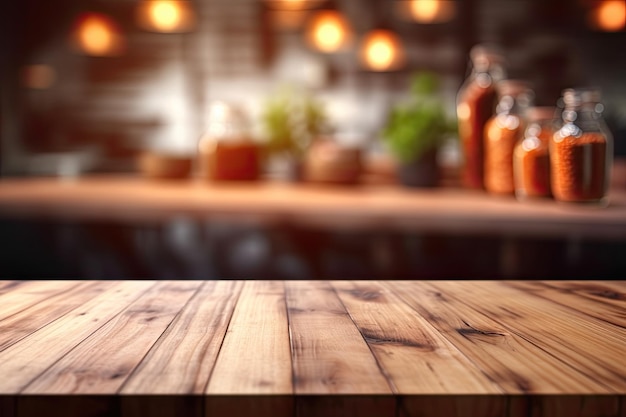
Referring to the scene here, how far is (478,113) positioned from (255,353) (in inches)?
54.0

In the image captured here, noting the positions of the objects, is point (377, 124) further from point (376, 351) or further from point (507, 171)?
point (376, 351)

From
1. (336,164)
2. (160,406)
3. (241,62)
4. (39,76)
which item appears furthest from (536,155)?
(39,76)

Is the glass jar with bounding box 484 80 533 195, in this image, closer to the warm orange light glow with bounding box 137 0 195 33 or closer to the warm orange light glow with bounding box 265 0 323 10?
the warm orange light glow with bounding box 265 0 323 10

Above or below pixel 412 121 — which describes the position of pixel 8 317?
below

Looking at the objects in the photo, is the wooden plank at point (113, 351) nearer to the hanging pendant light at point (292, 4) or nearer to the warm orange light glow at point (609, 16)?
the hanging pendant light at point (292, 4)

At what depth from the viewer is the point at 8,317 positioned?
2.68 feet

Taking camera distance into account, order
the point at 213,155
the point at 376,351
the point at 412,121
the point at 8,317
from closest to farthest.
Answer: the point at 376,351
the point at 8,317
the point at 412,121
the point at 213,155

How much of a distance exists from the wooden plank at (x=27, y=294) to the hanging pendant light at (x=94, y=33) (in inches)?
142

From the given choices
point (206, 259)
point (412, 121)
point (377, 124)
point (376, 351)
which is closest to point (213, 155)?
point (206, 259)

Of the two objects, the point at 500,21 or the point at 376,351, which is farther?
the point at 500,21

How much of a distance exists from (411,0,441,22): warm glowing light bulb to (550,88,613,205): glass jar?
3.27 m

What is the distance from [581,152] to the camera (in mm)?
1493

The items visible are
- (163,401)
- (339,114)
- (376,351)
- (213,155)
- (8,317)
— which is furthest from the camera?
(339,114)

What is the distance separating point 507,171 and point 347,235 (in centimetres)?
47
